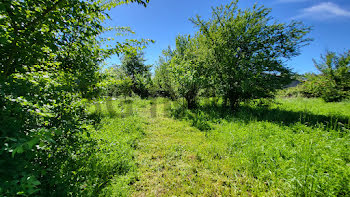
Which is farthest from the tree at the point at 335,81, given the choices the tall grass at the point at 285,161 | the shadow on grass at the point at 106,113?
the shadow on grass at the point at 106,113

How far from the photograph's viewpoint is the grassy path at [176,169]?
2516 mm

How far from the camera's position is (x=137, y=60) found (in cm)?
2394

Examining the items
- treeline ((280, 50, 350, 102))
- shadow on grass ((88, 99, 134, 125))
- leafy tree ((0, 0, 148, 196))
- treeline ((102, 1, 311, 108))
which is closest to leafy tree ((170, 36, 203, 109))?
treeline ((102, 1, 311, 108))

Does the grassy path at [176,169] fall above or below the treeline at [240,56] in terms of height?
below

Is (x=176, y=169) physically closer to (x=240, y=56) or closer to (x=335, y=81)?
(x=240, y=56)

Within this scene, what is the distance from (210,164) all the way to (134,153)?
225 centimetres

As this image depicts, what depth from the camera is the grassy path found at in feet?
8.25

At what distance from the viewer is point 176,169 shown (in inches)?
123

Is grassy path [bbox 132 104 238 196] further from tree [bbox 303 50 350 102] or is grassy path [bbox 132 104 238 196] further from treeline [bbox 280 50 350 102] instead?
tree [bbox 303 50 350 102]

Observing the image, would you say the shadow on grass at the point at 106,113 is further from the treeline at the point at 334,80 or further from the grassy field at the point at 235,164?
the treeline at the point at 334,80

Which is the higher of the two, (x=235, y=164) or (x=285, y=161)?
(x=285, y=161)

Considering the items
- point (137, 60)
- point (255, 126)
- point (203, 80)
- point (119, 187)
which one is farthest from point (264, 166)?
point (137, 60)

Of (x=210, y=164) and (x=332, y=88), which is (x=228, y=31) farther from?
(x=332, y=88)

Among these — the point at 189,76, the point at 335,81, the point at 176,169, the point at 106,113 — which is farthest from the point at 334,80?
the point at 106,113
